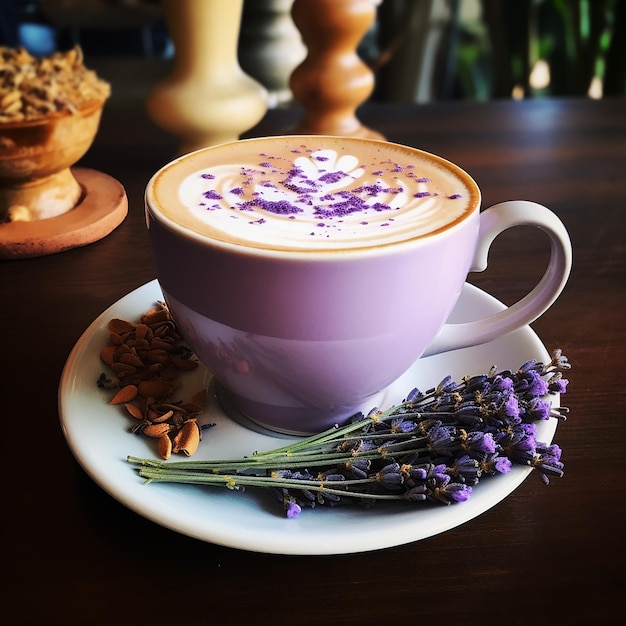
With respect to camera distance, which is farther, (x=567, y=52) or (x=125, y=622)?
(x=567, y=52)

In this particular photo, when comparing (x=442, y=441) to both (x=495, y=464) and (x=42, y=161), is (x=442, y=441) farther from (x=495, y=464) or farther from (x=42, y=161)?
(x=42, y=161)

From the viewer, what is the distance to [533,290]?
20.0 inches

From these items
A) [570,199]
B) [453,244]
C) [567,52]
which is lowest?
[567,52]

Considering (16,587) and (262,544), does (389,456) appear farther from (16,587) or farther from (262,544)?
(16,587)

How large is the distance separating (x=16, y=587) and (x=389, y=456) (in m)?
0.22

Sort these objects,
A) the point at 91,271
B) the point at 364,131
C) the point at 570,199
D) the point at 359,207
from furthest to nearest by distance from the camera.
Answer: the point at 364,131, the point at 570,199, the point at 91,271, the point at 359,207

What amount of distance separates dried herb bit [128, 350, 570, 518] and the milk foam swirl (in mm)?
116

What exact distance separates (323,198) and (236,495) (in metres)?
0.21

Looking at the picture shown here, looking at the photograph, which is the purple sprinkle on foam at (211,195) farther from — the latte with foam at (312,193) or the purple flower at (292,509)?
the purple flower at (292,509)

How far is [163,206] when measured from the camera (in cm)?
47

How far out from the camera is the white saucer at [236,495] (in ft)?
1.26

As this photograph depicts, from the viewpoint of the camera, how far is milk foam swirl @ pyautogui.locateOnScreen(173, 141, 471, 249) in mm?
445

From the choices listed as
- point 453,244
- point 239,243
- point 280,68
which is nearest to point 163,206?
point 239,243

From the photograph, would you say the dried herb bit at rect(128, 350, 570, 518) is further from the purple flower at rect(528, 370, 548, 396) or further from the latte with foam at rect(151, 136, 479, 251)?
the latte with foam at rect(151, 136, 479, 251)
